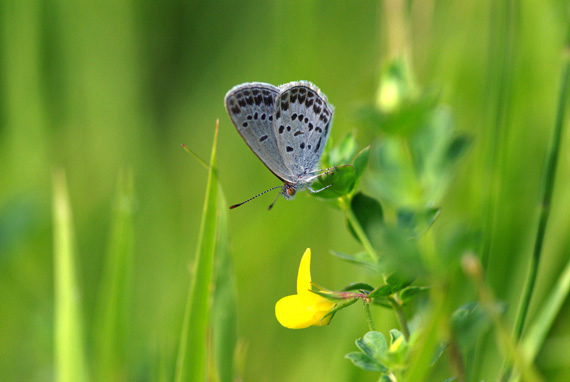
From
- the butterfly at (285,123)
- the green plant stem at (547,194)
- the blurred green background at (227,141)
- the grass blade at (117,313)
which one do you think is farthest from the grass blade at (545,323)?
the grass blade at (117,313)

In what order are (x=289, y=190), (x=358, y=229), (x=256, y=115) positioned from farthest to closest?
(x=289, y=190), (x=256, y=115), (x=358, y=229)

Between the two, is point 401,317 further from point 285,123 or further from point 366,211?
point 285,123

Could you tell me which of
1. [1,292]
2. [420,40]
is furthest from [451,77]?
A: [1,292]

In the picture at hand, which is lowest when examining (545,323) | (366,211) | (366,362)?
(545,323)

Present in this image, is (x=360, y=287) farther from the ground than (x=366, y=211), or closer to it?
closer to it

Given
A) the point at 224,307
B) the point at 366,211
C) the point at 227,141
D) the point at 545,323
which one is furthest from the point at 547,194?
the point at 227,141

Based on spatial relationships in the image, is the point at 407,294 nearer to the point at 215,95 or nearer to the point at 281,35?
the point at 281,35

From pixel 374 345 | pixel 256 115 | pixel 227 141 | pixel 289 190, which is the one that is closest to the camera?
pixel 374 345
